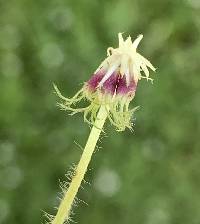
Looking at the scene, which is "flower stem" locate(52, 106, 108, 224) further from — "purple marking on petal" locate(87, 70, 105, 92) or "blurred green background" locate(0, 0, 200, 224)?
"blurred green background" locate(0, 0, 200, 224)

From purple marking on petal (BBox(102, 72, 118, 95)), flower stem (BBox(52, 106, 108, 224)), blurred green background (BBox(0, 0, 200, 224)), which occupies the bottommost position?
flower stem (BBox(52, 106, 108, 224))

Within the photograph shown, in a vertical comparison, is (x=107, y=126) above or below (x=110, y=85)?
above

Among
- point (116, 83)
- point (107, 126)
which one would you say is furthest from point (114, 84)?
point (107, 126)

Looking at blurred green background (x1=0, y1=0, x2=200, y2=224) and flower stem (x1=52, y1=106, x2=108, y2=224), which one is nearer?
flower stem (x1=52, y1=106, x2=108, y2=224)

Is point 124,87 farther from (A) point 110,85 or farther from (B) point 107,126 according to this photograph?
(B) point 107,126

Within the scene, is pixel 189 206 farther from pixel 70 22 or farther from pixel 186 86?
pixel 70 22

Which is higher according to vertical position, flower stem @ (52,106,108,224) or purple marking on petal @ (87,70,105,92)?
purple marking on petal @ (87,70,105,92)

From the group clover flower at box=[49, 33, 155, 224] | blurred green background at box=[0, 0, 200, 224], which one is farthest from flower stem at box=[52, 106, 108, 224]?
blurred green background at box=[0, 0, 200, 224]

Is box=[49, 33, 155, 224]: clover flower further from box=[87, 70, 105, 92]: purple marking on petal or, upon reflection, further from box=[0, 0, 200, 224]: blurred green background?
box=[0, 0, 200, 224]: blurred green background
